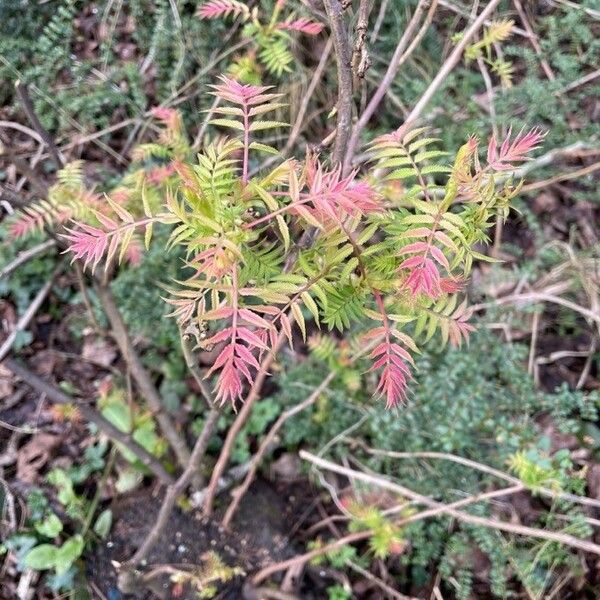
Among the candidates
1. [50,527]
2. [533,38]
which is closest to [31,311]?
[50,527]

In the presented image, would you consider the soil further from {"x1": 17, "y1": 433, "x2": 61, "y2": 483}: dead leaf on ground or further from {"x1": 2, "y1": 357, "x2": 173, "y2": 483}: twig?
{"x1": 17, "y1": 433, "x2": 61, "y2": 483}: dead leaf on ground

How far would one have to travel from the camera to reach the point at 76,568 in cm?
186

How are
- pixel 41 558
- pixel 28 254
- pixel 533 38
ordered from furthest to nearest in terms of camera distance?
pixel 533 38 < pixel 28 254 < pixel 41 558

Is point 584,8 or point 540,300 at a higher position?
point 584,8

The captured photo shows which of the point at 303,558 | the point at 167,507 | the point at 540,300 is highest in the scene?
the point at 540,300

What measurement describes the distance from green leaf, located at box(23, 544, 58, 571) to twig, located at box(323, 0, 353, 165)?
1533mm

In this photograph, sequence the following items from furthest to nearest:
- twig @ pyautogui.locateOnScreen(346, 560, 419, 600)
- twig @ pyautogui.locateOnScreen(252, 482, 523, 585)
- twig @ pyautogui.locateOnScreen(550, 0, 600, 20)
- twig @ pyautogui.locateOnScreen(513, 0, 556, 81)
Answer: twig @ pyautogui.locateOnScreen(513, 0, 556, 81) → twig @ pyautogui.locateOnScreen(550, 0, 600, 20) → twig @ pyautogui.locateOnScreen(346, 560, 419, 600) → twig @ pyautogui.locateOnScreen(252, 482, 523, 585)

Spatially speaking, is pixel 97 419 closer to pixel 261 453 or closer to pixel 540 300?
pixel 261 453

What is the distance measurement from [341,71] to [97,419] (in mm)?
1216

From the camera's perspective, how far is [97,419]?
5.68 ft

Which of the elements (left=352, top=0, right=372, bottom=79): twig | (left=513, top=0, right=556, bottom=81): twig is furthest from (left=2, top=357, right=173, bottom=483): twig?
(left=513, top=0, right=556, bottom=81): twig

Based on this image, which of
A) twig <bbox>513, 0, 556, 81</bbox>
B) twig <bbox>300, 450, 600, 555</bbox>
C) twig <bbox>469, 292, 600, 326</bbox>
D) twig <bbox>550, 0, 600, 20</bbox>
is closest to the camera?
twig <bbox>300, 450, 600, 555</bbox>

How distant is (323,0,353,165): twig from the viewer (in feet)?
3.23

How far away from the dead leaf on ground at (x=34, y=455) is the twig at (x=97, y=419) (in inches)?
16.1
